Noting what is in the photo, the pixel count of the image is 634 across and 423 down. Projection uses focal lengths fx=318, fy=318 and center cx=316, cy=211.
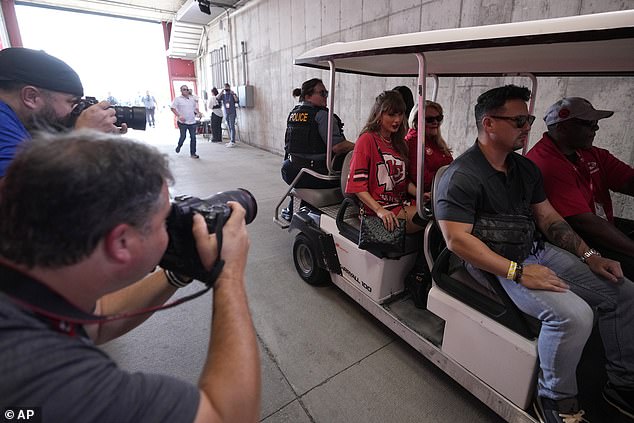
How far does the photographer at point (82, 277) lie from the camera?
1.52 feet

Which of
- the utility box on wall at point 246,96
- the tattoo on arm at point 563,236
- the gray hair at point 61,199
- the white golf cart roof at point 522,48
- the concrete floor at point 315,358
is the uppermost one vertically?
the utility box on wall at point 246,96

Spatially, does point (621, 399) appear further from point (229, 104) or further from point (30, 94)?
point (229, 104)

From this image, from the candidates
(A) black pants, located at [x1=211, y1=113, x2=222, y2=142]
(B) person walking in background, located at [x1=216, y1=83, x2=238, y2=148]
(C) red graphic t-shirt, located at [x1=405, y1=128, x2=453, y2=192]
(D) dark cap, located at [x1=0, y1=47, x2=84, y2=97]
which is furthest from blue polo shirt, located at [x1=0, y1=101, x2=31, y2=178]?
(A) black pants, located at [x1=211, y1=113, x2=222, y2=142]

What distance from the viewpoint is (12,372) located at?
447 millimetres

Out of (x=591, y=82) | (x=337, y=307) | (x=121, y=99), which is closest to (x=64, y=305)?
(x=337, y=307)

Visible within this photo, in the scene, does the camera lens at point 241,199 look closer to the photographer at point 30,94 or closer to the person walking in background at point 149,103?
the photographer at point 30,94

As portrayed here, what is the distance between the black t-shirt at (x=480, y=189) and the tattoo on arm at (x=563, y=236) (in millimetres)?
204

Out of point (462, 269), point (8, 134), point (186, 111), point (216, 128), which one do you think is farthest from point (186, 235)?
point (216, 128)

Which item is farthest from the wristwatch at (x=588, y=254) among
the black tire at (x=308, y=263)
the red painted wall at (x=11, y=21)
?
the red painted wall at (x=11, y=21)

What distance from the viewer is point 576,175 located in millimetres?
1712

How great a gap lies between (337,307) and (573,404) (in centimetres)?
138

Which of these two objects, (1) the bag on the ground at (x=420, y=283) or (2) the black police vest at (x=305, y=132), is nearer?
(1) the bag on the ground at (x=420, y=283)

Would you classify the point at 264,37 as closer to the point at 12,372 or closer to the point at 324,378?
the point at 324,378

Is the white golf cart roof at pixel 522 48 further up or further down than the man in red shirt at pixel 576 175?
further up
